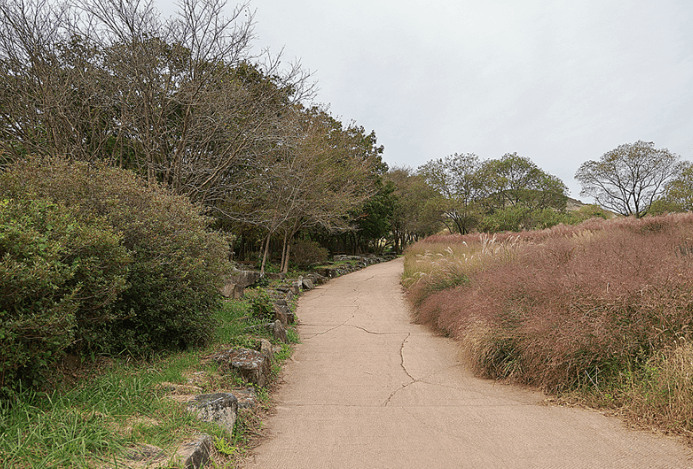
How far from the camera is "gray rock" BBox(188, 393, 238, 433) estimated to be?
3264 millimetres

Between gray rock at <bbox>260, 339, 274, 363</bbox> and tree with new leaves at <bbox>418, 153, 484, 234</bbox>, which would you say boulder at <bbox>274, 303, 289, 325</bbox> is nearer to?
gray rock at <bbox>260, 339, 274, 363</bbox>

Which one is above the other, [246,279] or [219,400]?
[246,279]

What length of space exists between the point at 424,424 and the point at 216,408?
1.93 m

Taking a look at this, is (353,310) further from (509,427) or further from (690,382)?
(690,382)

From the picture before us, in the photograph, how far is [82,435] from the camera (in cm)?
256

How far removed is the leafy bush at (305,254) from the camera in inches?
741

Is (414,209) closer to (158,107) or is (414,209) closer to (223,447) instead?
(158,107)

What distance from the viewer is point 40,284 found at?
2.88 metres

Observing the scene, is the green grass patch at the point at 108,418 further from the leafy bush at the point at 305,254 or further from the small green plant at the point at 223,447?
the leafy bush at the point at 305,254

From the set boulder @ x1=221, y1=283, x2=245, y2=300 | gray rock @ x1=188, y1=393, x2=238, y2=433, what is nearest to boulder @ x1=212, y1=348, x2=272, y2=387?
gray rock @ x1=188, y1=393, x2=238, y2=433

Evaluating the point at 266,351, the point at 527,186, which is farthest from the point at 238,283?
the point at 527,186

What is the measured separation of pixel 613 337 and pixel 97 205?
19.4 feet

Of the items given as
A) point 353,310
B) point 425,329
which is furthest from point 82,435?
point 353,310

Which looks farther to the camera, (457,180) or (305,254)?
(457,180)
